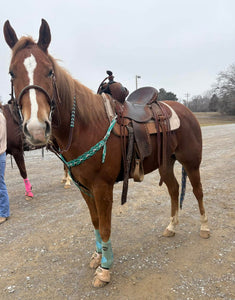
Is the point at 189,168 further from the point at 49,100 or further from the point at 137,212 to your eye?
the point at 49,100

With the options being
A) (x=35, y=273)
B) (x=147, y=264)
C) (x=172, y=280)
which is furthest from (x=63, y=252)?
(x=172, y=280)

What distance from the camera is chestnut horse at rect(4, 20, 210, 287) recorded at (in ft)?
4.47

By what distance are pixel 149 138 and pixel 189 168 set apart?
1001 mm

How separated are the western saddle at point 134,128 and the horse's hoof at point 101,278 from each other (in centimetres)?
78

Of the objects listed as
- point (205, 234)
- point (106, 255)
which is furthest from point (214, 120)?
point (106, 255)

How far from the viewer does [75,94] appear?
1892 millimetres

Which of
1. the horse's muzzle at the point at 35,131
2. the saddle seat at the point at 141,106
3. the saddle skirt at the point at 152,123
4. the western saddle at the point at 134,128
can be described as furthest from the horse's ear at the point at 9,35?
the saddle seat at the point at 141,106

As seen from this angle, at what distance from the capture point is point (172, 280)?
2.14m

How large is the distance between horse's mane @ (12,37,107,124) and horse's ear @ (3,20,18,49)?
11 cm

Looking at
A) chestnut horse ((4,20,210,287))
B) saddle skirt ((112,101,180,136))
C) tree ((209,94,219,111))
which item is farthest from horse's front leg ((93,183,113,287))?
tree ((209,94,219,111))

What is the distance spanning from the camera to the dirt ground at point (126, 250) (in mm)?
2064

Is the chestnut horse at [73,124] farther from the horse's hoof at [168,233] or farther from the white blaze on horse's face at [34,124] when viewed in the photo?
the horse's hoof at [168,233]

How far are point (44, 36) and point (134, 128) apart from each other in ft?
3.93

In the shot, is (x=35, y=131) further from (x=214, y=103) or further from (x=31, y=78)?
(x=214, y=103)
